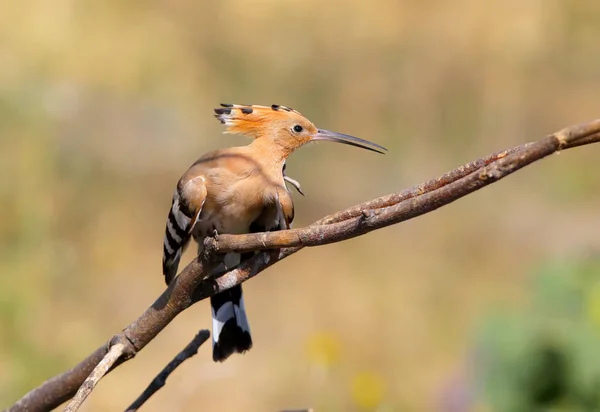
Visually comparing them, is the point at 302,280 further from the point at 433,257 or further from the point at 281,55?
the point at 281,55

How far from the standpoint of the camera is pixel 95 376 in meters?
0.89

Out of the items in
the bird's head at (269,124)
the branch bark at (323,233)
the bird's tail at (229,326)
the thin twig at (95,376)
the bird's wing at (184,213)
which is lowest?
the thin twig at (95,376)

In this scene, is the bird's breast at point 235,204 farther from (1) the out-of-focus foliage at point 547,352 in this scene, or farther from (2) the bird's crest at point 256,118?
(1) the out-of-focus foliage at point 547,352

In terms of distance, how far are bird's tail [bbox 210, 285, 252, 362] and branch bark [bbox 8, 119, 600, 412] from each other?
0.41m

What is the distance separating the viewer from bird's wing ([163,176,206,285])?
4.81ft

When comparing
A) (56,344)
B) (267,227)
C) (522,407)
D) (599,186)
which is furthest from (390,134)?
(267,227)

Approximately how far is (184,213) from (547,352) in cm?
106

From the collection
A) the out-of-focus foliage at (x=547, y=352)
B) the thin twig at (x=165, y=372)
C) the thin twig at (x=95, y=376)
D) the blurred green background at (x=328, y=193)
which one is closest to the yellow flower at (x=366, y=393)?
the blurred green background at (x=328, y=193)

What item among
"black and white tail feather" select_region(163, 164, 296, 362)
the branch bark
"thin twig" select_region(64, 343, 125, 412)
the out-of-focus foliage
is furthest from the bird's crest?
the out-of-focus foliage

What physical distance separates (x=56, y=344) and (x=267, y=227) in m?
1.48

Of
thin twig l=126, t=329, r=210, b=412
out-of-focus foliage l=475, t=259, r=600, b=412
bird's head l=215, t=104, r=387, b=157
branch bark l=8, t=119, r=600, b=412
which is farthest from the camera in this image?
out-of-focus foliage l=475, t=259, r=600, b=412

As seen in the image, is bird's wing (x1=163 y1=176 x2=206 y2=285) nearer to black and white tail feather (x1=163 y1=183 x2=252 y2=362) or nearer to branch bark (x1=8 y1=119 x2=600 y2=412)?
black and white tail feather (x1=163 y1=183 x2=252 y2=362)

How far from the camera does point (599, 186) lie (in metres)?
4.94

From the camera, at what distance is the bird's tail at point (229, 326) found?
59.2 inches
